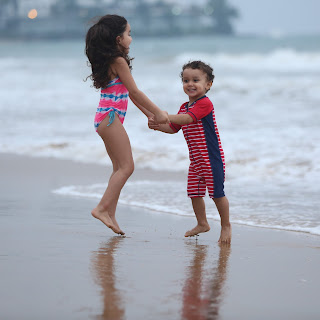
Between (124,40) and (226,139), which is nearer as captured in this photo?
(124,40)

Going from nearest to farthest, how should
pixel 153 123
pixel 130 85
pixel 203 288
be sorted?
pixel 203 288
pixel 130 85
pixel 153 123

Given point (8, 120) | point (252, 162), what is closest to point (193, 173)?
point (252, 162)

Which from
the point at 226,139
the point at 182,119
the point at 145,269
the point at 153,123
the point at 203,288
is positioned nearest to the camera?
the point at 203,288

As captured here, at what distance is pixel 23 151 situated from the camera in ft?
29.8

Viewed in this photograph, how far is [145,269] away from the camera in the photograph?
10.8 ft

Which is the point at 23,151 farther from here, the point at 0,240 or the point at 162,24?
the point at 162,24

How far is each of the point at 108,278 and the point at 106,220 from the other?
115 centimetres

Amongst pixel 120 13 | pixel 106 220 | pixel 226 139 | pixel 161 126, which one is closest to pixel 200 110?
pixel 161 126

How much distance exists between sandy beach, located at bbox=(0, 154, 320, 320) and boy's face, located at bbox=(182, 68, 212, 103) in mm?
888

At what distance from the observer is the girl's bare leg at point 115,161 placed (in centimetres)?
423

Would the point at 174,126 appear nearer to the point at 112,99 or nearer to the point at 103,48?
the point at 112,99

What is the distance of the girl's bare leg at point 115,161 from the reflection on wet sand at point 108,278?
0.70 ft

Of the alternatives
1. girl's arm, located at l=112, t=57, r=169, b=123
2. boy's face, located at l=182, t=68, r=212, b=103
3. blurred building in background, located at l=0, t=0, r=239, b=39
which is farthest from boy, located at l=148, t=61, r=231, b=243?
blurred building in background, located at l=0, t=0, r=239, b=39

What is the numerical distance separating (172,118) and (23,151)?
5333 millimetres
